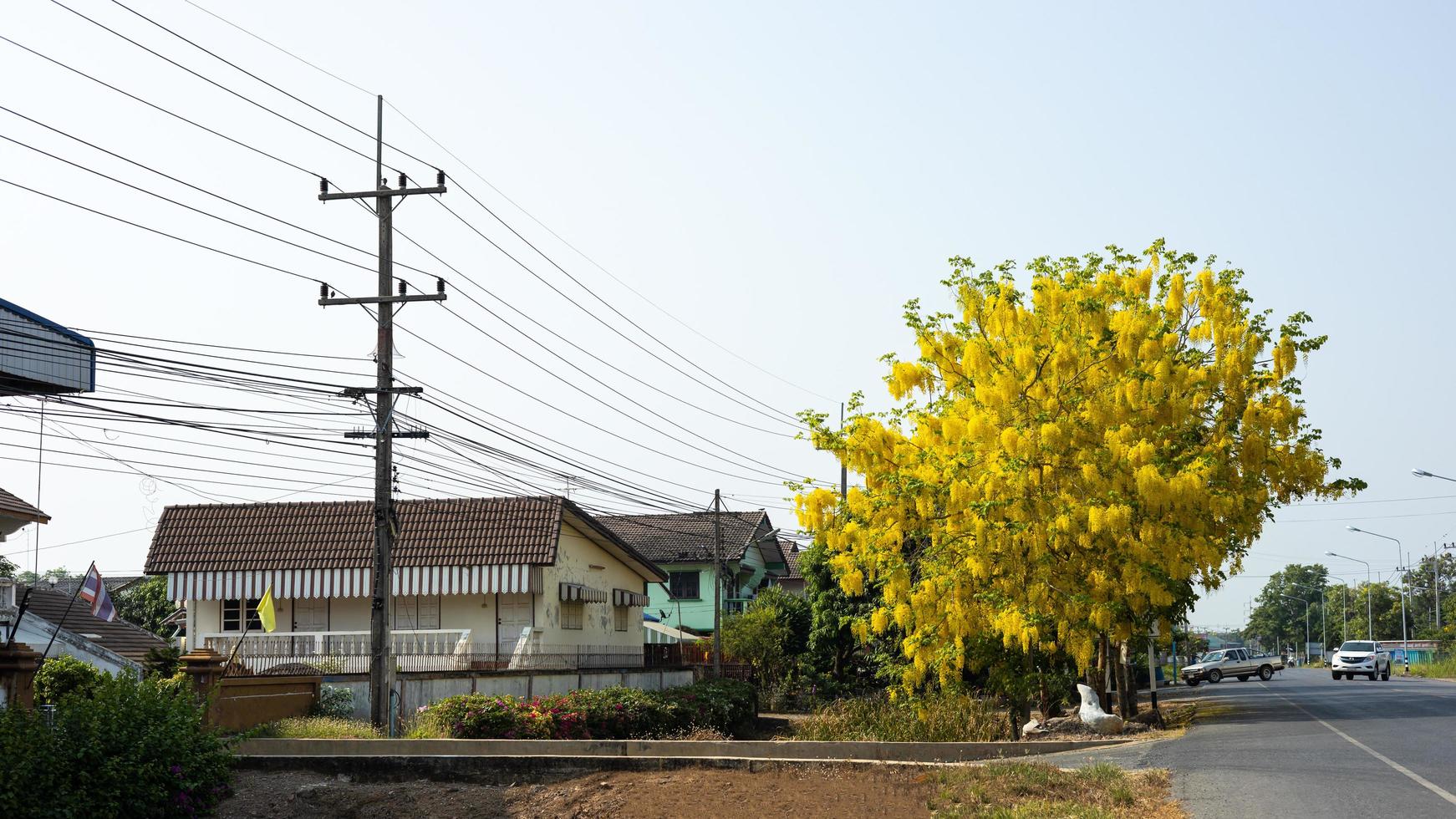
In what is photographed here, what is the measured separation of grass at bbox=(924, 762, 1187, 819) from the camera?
14641 millimetres

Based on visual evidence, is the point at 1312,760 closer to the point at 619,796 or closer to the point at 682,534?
the point at 619,796

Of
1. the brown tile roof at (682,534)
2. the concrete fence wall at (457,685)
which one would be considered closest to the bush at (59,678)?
the concrete fence wall at (457,685)

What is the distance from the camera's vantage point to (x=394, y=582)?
127 ft

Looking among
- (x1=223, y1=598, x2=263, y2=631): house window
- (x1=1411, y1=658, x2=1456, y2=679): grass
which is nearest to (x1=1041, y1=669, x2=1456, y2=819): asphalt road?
(x1=223, y1=598, x2=263, y2=631): house window

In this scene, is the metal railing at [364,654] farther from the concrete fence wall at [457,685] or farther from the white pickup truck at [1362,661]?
the white pickup truck at [1362,661]

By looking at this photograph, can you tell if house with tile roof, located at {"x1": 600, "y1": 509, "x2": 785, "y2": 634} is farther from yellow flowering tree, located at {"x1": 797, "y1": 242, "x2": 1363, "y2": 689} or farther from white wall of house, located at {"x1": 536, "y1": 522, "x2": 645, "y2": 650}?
yellow flowering tree, located at {"x1": 797, "y1": 242, "x2": 1363, "y2": 689}

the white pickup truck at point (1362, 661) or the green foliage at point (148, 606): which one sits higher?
the green foliage at point (148, 606)

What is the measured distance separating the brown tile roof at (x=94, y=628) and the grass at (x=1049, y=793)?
80.3ft

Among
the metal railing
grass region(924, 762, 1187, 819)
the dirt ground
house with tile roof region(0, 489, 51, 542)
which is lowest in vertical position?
the dirt ground

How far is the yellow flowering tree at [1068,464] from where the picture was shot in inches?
990

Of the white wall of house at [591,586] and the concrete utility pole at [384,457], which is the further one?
the white wall of house at [591,586]

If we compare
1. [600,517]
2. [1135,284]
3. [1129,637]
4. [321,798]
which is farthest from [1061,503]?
[600,517]

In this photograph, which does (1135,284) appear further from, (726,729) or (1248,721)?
(726,729)

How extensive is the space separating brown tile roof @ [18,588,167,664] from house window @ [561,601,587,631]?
38.1ft
